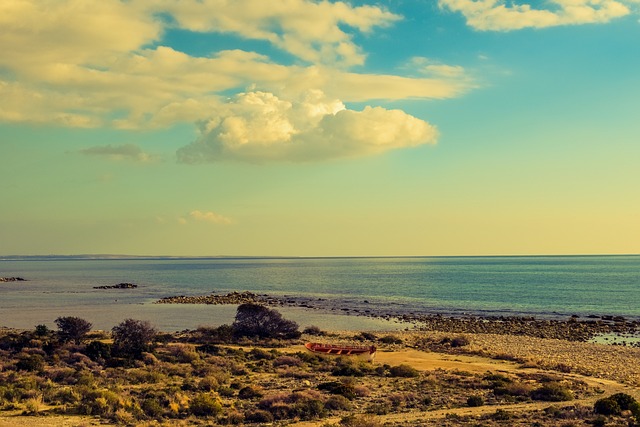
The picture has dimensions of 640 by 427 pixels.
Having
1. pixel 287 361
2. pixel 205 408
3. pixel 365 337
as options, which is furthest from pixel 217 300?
pixel 205 408

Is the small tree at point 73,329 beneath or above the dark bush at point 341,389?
beneath

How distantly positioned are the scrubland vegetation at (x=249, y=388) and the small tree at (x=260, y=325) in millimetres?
10552

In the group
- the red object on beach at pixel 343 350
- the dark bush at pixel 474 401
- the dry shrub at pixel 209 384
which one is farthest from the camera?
the red object on beach at pixel 343 350

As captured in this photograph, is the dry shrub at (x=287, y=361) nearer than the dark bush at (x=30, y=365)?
No

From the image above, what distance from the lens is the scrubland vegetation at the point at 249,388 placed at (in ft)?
79.5

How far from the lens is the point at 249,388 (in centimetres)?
2956

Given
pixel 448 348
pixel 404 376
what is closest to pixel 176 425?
pixel 404 376

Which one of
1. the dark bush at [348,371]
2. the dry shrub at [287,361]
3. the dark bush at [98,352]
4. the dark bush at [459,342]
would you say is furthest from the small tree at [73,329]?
the dark bush at [459,342]

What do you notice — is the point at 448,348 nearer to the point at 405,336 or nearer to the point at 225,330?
the point at 405,336

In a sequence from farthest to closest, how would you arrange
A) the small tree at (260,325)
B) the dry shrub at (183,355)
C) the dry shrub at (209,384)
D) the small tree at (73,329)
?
the small tree at (260,325)
the small tree at (73,329)
the dry shrub at (183,355)
the dry shrub at (209,384)

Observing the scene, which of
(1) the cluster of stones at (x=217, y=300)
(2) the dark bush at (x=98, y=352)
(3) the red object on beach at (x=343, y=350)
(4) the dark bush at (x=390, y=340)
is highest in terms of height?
(2) the dark bush at (x=98, y=352)

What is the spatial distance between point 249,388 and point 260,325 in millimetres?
27617

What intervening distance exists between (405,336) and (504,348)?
11.2 m

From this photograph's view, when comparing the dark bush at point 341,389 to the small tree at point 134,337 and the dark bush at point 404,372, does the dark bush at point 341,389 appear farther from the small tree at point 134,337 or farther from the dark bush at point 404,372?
the small tree at point 134,337
